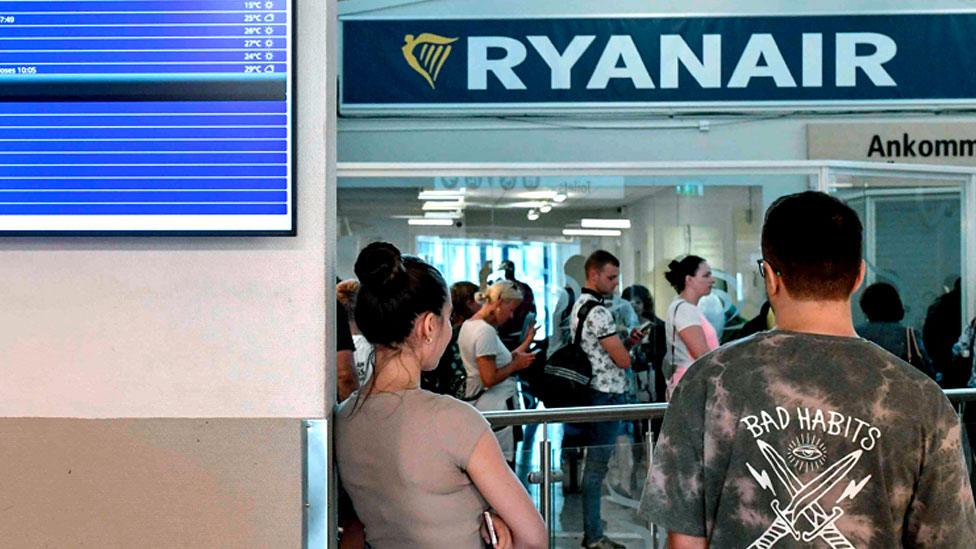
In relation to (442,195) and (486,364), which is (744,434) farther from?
(442,195)

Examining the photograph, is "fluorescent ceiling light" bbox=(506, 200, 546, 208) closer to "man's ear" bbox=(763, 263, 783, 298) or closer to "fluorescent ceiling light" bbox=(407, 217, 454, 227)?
"fluorescent ceiling light" bbox=(407, 217, 454, 227)

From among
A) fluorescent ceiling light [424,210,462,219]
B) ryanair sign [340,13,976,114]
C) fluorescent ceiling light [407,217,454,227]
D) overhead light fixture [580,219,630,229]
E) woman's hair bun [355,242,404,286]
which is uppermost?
ryanair sign [340,13,976,114]

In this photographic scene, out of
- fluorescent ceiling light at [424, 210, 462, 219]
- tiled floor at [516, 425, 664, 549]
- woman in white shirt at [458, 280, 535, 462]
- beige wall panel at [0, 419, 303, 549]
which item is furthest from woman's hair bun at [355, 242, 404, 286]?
fluorescent ceiling light at [424, 210, 462, 219]

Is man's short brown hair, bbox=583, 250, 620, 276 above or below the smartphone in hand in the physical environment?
above

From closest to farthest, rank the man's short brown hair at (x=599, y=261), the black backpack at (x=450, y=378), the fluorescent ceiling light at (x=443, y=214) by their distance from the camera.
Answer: the black backpack at (x=450, y=378) < the man's short brown hair at (x=599, y=261) < the fluorescent ceiling light at (x=443, y=214)

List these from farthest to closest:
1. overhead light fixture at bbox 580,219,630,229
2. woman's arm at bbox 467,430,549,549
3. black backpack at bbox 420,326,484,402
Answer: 1. overhead light fixture at bbox 580,219,630,229
2. black backpack at bbox 420,326,484,402
3. woman's arm at bbox 467,430,549,549

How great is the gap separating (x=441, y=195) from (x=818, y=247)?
5678 millimetres

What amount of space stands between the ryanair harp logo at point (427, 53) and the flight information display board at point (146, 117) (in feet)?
27.4

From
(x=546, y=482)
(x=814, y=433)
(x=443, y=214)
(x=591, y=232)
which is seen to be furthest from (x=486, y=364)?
(x=814, y=433)

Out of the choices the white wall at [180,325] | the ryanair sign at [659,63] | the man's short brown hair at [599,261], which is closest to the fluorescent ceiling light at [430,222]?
the man's short brown hair at [599,261]

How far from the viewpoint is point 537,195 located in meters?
7.69

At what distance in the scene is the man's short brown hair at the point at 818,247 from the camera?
214 centimetres

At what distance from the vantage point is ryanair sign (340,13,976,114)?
10852mm

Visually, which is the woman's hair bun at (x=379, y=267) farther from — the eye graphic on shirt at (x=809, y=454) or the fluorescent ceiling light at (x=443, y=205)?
the fluorescent ceiling light at (x=443, y=205)
